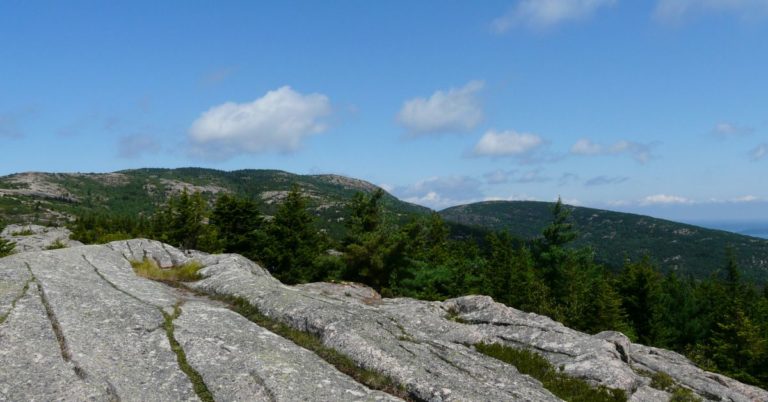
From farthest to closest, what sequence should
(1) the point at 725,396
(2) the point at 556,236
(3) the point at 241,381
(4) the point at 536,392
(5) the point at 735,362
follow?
(2) the point at 556,236
(5) the point at 735,362
(1) the point at 725,396
(4) the point at 536,392
(3) the point at 241,381

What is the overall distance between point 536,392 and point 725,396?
12.9 m

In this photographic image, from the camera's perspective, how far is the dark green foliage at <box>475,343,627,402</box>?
49.4 feet

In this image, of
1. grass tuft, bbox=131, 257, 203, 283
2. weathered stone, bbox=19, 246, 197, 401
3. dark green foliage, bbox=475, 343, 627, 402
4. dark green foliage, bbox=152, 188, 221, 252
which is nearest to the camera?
weathered stone, bbox=19, 246, 197, 401

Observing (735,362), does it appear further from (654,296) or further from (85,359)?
(85,359)

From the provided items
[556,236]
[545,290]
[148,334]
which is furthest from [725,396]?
[556,236]

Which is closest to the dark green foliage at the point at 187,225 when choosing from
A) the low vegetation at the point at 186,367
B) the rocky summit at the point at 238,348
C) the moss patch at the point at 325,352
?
the rocky summit at the point at 238,348

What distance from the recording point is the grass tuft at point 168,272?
25.6 meters

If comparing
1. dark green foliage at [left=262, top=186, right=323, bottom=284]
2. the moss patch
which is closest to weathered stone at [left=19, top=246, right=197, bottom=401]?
the moss patch

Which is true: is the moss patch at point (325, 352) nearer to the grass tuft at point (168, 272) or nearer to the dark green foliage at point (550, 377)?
the dark green foliage at point (550, 377)

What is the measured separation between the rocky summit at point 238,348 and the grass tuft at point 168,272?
171 cm

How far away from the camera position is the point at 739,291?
96.6 meters

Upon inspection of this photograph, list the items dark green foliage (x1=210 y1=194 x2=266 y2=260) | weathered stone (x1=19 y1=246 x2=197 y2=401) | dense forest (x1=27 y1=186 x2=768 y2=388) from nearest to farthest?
weathered stone (x1=19 y1=246 x2=197 y2=401)
dense forest (x1=27 y1=186 x2=768 y2=388)
dark green foliage (x1=210 y1=194 x2=266 y2=260)

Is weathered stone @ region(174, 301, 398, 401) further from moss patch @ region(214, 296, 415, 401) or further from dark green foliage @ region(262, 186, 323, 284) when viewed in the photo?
dark green foliage @ region(262, 186, 323, 284)

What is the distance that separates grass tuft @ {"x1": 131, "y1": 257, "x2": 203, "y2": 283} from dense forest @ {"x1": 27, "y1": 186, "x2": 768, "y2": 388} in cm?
3608
